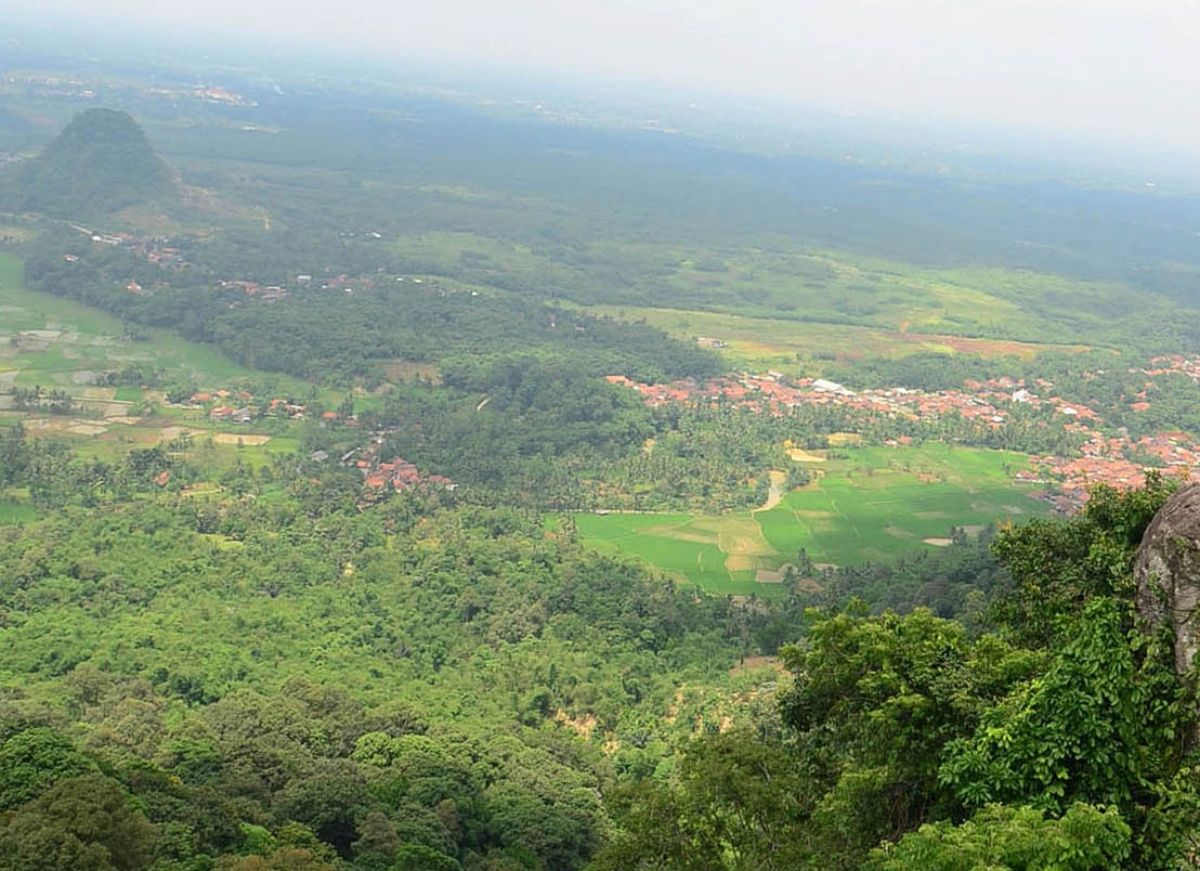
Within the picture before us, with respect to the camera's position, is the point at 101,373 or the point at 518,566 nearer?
the point at 518,566

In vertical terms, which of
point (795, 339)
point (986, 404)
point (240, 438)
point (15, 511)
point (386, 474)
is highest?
point (795, 339)

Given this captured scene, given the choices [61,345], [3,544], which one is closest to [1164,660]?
[3,544]

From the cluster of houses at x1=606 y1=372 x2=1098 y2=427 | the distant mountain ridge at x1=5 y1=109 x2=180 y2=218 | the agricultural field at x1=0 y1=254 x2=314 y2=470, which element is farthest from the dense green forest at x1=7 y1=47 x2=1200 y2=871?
the cluster of houses at x1=606 y1=372 x2=1098 y2=427

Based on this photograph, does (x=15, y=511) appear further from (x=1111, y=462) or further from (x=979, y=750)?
Answer: (x=1111, y=462)

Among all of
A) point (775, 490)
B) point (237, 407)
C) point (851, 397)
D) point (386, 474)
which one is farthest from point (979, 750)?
point (851, 397)

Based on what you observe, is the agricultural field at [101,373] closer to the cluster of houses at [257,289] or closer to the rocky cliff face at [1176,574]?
the cluster of houses at [257,289]

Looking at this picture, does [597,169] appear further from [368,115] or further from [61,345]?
[61,345]

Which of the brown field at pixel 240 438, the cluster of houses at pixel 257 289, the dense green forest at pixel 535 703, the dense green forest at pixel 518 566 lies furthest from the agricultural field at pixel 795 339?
the dense green forest at pixel 535 703

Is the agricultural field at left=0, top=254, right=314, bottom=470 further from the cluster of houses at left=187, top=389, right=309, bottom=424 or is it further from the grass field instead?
the cluster of houses at left=187, top=389, right=309, bottom=424
